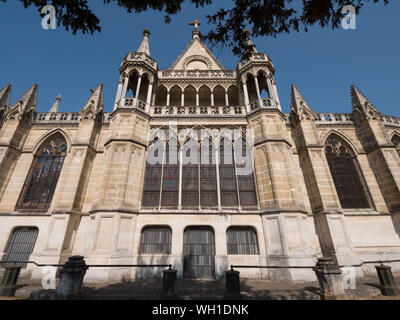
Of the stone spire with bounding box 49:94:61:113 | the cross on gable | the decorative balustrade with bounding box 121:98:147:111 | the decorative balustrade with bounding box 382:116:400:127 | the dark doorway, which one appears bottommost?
the dark doorway

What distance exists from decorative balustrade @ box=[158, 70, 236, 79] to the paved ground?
51.0 feet

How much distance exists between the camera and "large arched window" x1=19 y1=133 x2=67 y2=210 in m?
12.1

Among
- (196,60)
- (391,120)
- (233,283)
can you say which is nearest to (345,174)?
(391,120)

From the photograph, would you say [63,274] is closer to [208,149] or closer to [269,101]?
[208,149]

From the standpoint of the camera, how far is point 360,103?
14273mm

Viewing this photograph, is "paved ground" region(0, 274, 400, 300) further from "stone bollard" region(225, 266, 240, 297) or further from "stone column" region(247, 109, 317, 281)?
"stone column" region(247, 109, 317, 281)

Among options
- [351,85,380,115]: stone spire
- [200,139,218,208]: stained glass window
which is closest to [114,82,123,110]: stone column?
[200,139,218,208]: stained glass window

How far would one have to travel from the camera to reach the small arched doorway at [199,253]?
32.1ft

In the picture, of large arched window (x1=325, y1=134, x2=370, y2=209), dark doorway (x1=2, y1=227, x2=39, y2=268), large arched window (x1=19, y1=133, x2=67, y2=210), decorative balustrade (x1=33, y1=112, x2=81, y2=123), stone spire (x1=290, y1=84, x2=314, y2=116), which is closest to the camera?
dark doorway (x1=2, y1=227, x2=39, y2=268)

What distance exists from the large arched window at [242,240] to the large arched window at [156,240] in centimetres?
351

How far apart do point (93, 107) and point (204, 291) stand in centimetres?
1402

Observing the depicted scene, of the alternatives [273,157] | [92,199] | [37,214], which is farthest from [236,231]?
[37,214]

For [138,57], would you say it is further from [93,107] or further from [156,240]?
[156,240]

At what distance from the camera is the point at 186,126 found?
45.2ft
